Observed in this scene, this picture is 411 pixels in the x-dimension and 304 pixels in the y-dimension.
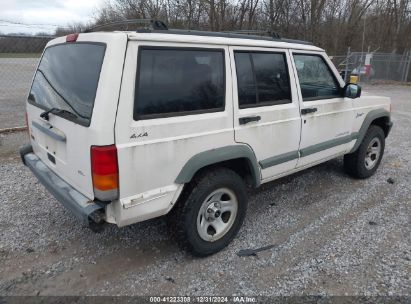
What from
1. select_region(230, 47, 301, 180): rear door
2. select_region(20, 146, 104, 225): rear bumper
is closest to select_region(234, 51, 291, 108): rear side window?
select_region(230, 47, 301, 180): rear door

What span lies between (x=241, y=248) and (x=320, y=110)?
1777 millimetres

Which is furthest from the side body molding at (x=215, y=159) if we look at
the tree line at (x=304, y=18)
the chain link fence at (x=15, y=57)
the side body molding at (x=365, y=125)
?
the tree line at (x=304, y=18)

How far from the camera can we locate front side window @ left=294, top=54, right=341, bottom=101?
355 cm

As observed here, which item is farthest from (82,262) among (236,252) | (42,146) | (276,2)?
(276,2)

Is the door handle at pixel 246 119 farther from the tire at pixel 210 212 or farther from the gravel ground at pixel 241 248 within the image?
the gravel ground at pixel 241 248

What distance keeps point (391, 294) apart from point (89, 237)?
2726 mm

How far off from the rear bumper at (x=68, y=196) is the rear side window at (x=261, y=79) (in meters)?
1.50

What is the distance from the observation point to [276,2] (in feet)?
67.8

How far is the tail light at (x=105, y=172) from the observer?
2.19 m

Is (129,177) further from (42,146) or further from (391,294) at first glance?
(391,294)

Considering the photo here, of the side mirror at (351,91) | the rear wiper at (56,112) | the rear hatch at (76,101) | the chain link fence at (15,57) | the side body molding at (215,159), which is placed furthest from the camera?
the chain link fence at (15,57)

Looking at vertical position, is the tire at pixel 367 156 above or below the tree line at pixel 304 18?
below

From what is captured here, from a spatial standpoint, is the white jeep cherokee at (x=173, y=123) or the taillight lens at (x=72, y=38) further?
the taillight lens at (x=72, y=38)

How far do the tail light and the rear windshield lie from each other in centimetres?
24
